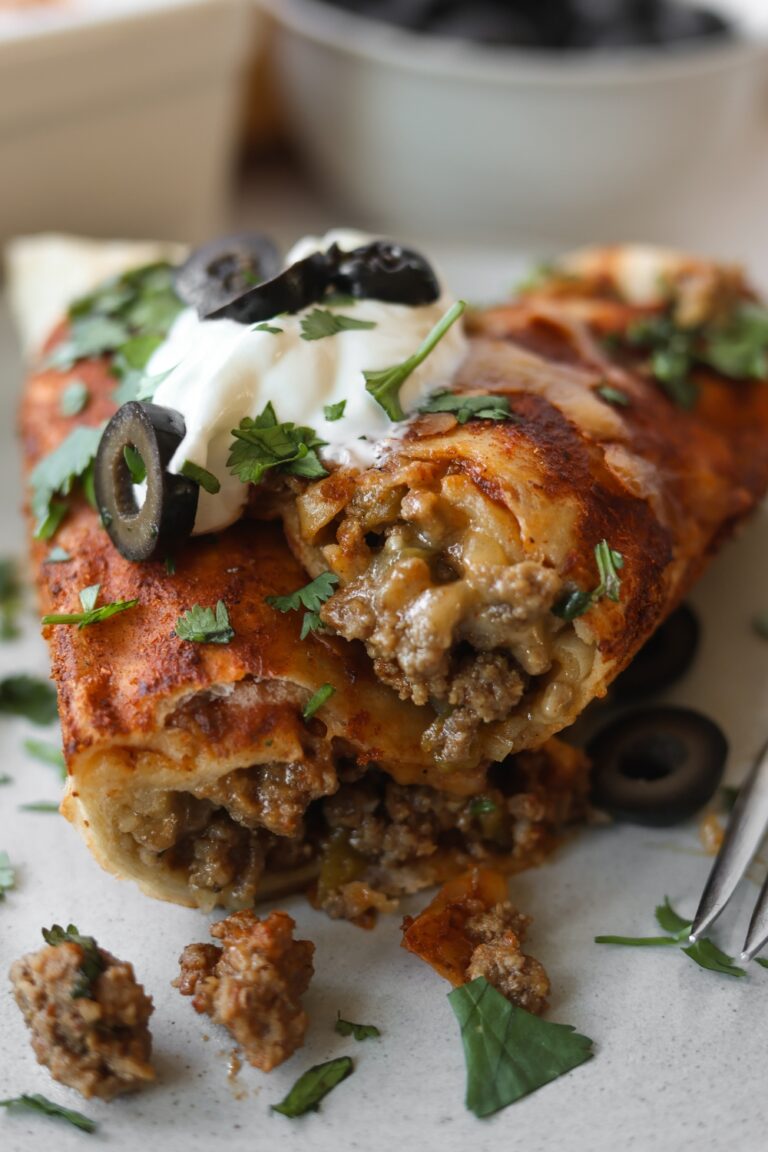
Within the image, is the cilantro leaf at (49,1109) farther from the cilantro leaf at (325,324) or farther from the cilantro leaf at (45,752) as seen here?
the cilantro leaf at (325,324)

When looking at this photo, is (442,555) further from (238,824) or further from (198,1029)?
(198,1029)

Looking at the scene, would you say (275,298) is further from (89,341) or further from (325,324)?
(89,341)

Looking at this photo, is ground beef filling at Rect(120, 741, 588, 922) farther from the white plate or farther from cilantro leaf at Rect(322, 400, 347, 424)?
cilantro leaf at Rect(322, 400, 347, 424)

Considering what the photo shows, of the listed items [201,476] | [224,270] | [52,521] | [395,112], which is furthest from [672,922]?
[395,112]

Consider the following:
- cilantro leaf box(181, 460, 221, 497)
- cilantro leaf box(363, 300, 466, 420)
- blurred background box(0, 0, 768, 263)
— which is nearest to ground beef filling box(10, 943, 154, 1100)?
cilantro leaf box(181, 460, 221, 497)

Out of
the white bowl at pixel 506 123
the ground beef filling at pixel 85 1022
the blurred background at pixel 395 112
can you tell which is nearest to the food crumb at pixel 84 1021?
the ground beef filling at pixel 85 1022

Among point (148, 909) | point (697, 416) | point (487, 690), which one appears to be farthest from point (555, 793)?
point (697, 416)
